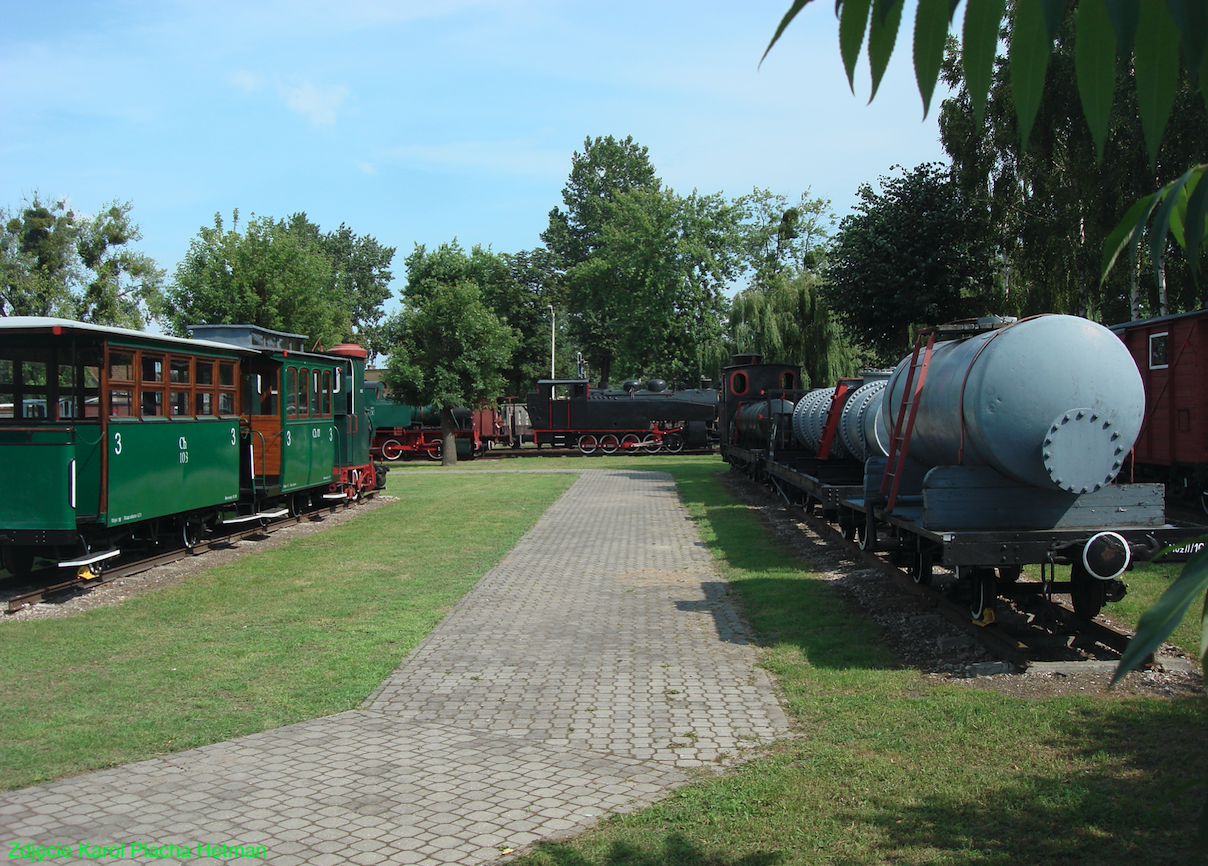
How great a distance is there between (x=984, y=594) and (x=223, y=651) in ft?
20.9

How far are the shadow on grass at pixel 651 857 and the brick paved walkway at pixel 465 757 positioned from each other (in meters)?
0.23

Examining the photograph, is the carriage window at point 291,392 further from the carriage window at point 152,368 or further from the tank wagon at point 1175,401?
the tank wagon at point 1175,401

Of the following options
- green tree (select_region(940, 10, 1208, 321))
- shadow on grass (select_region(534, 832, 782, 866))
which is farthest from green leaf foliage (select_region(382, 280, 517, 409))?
shadow on grass (select_region(534, 832, 782, 866))

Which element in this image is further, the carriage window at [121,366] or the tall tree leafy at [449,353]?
the tall tree leafy at [449,353]

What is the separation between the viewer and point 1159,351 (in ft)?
50.3

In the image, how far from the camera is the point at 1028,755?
491 centimetres

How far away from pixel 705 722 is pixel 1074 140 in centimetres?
1928

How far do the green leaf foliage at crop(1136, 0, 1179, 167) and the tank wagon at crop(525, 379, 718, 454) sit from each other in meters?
35.5

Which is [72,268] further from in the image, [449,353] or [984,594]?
[984,594]

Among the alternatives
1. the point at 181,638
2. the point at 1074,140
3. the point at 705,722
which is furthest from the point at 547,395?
the point at 705,722

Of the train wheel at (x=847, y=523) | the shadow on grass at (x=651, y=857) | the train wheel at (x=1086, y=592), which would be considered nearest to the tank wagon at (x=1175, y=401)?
the train wheel at (x=847, y=523)

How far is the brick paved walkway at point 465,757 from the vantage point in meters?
4.19

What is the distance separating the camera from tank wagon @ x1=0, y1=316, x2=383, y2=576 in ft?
30.8

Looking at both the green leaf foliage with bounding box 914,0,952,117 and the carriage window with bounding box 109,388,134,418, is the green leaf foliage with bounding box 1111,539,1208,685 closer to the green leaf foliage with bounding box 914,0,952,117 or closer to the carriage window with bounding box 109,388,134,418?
the green leaf foliage with bounding box 914,0,952,117
